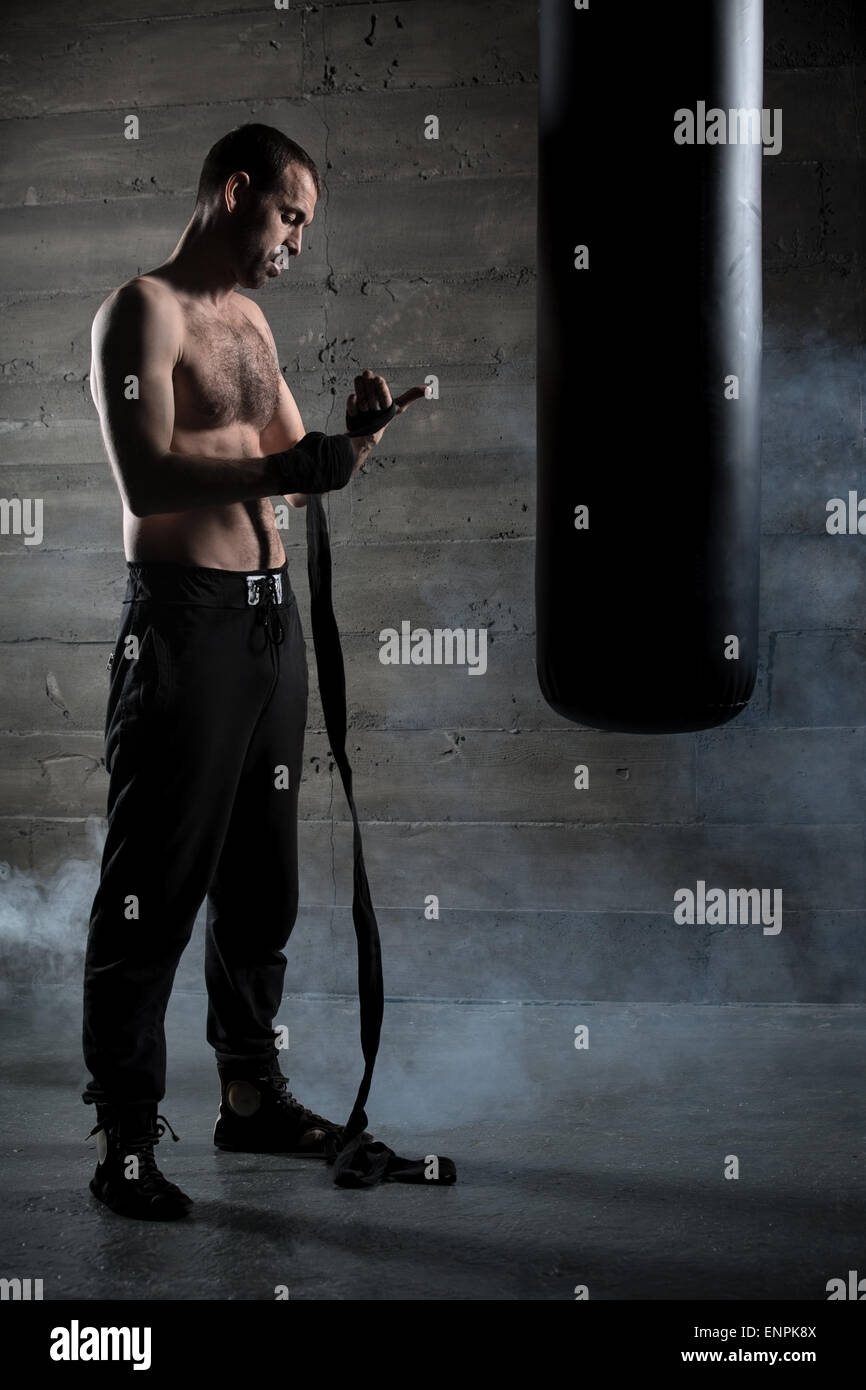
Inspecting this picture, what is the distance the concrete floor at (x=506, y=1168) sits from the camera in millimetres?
1678

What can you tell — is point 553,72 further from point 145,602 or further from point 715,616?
point 145,602

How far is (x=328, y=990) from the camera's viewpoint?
3.08 metres

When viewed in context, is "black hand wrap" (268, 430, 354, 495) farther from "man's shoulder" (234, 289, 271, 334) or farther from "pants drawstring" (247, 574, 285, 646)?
"man's shoulder" (234, 289, 271, 334)

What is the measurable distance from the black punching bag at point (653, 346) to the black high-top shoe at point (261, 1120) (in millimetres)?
841

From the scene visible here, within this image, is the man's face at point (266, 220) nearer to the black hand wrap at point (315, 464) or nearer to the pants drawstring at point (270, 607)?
the black hand wrap at point (315, 464)

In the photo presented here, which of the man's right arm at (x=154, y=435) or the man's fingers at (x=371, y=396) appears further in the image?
the man's fingers at (x=371, y=396)

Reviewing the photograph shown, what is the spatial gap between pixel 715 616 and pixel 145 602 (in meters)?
0.85

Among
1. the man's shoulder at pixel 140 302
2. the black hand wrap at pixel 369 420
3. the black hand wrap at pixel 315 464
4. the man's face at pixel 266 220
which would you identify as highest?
the man's face at pixel 266 220

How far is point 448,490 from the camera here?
305cm

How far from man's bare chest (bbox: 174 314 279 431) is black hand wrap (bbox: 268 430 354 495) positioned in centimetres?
17

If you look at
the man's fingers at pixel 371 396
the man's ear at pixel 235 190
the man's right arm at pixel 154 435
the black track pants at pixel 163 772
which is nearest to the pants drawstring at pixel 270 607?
the black track pants at pixel 163 772

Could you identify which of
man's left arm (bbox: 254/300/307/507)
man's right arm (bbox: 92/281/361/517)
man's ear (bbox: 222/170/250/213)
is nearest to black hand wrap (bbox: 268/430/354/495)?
man's right arm (bbox: 92/281/361/517)

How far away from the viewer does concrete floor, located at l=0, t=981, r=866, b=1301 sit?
1.68 m

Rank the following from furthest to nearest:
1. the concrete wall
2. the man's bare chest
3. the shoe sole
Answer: the concrete wall < the man's bare chest < the shoe sole
